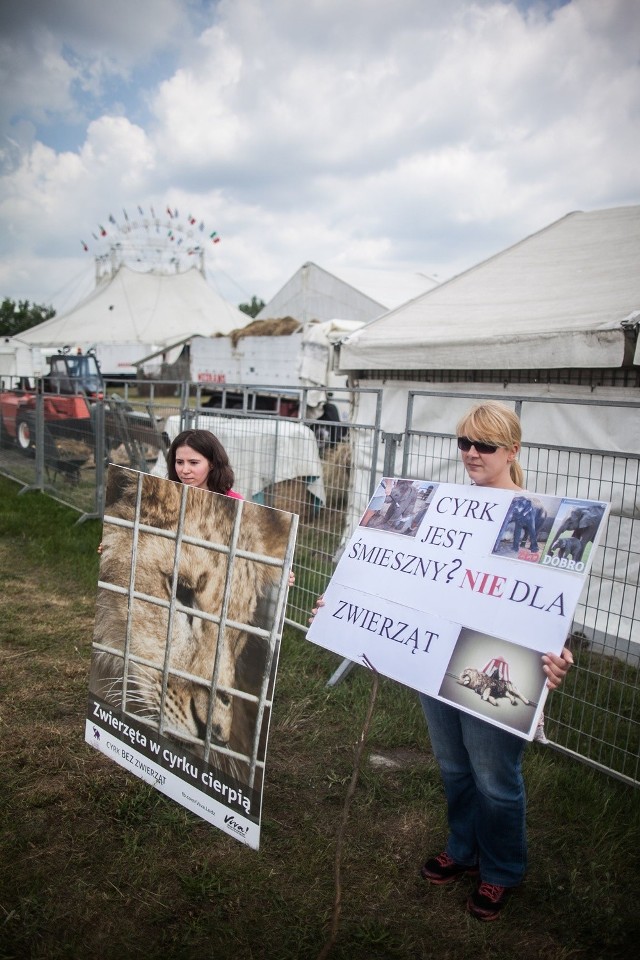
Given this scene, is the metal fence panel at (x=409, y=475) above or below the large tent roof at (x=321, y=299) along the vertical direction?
below

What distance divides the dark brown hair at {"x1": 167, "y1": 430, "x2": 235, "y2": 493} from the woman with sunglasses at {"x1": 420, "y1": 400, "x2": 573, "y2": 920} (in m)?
1.09

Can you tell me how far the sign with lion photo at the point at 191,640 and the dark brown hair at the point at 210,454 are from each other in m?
0.29

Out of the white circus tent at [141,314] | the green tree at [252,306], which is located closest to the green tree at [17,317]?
the white circus tent at [141,314]

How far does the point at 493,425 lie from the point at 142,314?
38.4 metres

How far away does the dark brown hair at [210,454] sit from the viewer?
270cm

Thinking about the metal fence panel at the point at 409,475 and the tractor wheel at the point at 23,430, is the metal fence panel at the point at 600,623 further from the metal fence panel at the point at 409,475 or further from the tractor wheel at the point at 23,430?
the tractor wheel at the point at 23,430

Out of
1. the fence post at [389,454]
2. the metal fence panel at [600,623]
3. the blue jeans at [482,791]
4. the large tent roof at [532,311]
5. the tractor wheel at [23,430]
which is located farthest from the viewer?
the tractor wheel at [23,430]

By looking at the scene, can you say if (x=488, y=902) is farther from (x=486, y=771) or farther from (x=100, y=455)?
(x=100, y=455)

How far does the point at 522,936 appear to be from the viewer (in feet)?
7.22

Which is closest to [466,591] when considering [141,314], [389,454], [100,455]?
A: [389,454]

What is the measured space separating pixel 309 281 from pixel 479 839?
60.7 feet

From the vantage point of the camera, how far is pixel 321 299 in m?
19.0

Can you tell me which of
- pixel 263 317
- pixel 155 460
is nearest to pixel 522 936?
pixel 155 460

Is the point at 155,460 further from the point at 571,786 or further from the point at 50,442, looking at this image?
the point at 571,786
